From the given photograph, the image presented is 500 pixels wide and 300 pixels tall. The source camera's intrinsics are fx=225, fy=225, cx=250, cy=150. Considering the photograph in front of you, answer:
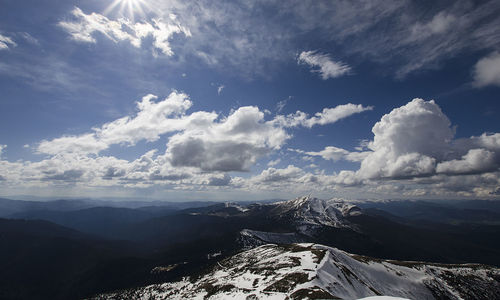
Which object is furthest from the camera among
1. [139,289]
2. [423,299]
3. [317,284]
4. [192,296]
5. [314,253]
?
[139,289]

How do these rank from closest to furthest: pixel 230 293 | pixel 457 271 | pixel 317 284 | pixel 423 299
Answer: pixel 317 284 < pixel 230 293 < pixel 423 299 < pixel 457 271

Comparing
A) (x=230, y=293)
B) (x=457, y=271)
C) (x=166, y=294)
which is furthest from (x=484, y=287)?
(x=166, y=294)

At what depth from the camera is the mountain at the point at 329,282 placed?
6119cm

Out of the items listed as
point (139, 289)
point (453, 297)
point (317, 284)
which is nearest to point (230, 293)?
point (317, 284)

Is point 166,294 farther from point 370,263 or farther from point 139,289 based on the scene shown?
point 370,263

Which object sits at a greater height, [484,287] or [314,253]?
[314,253]

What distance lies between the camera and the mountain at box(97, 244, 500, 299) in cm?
6119

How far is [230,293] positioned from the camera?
223 feet

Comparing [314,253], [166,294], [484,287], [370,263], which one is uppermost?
[314,253]

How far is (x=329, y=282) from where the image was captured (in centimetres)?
6341

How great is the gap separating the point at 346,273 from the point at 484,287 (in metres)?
92.3

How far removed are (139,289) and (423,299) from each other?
129707mm

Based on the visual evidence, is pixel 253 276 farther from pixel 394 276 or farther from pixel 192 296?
pixel 394 276

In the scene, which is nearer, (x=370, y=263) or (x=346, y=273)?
(x=346, y=273)
